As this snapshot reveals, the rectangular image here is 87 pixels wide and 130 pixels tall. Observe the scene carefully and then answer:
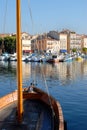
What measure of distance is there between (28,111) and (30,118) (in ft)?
5.09

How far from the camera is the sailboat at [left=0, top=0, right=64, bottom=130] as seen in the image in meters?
14.1

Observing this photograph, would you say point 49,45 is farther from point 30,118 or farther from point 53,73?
point 30,118

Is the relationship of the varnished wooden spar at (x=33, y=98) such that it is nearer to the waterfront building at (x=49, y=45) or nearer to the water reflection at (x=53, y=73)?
the water reflection at (x=53, y=73)

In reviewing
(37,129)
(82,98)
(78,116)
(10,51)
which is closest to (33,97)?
(78,116)

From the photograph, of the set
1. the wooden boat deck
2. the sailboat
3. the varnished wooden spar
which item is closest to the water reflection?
the varnished wooden spar

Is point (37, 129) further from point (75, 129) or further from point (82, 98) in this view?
point (82, 98)

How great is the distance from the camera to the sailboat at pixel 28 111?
556 inches

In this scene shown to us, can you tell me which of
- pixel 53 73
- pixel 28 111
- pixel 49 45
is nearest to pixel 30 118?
pixel 28 111

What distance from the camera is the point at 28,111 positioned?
17172 mm

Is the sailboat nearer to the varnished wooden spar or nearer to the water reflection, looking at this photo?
the varnished wooden spar

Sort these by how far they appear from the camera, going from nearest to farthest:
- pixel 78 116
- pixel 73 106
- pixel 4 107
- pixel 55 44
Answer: pixel 4 107 → pixel 78 116 → pixel 73 106 → pixel 55 44

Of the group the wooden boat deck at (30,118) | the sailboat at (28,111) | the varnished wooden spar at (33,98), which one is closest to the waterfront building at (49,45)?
the varnished wooden spar at (33,98)

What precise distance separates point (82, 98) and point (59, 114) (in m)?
16.9

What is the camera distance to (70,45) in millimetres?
183625
